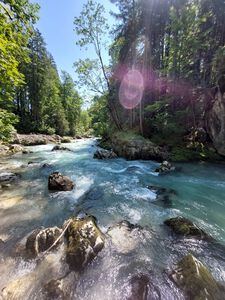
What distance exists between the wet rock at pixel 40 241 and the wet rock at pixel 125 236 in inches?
45.3

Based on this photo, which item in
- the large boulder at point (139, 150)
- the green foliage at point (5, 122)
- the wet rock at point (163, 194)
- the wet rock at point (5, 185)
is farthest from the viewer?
the large boulder at point (139, 150)

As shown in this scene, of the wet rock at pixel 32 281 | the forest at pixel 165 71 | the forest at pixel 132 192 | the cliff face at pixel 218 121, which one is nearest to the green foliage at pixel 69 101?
the forest at pixel 165 71

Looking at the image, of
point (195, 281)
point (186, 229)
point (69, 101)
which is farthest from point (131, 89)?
point (69, 101)

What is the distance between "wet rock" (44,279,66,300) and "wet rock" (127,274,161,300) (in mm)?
969

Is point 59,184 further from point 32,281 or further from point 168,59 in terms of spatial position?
point 168,59

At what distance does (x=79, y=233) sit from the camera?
3.74m

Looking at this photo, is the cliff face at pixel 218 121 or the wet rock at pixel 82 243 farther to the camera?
the cliff face at pixel 218 121

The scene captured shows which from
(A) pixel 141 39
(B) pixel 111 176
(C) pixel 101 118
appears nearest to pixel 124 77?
(A) pixel 141 39

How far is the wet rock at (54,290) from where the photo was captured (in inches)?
106

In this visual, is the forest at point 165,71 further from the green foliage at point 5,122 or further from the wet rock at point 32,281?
the wet rock at point 32,281

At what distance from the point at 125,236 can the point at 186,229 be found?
1.35m

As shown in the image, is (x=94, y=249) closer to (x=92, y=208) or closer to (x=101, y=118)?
(x=92, y=208)

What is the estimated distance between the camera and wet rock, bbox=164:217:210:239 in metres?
4.16

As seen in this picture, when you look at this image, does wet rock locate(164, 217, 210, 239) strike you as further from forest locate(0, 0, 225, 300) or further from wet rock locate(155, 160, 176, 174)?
wet rock locate(155, 160, 176, 174)
